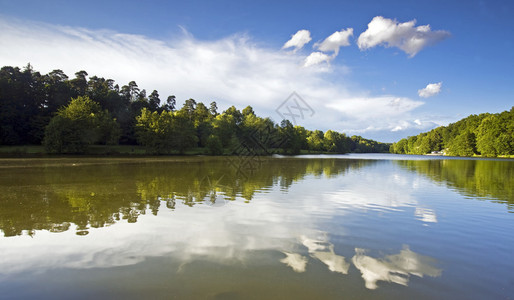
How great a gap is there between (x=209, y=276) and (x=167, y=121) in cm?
8636

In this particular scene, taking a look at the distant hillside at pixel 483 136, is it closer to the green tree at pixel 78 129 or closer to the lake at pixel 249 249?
the lake at pixel 249 249

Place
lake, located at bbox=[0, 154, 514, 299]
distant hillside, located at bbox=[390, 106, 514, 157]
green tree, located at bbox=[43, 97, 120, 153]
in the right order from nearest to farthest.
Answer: lake, located at bbox=[0, 154, 514, 299] → green tree, located at bbox=[43, 97, 120, 153] → distant hillside, located at bbox=[390, 106, 514, 157]

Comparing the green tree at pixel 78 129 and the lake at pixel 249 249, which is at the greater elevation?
the green tree at pixel 78 129

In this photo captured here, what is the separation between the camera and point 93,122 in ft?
234

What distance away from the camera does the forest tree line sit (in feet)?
225

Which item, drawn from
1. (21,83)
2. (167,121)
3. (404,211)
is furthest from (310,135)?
(404,211)

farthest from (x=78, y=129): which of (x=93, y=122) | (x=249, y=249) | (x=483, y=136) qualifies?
(x=483, y=136)

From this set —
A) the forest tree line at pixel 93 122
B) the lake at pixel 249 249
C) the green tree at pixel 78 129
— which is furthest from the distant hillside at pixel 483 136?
the green tree at pixel 78 129

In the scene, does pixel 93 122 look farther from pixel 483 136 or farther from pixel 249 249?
pixel 483 136

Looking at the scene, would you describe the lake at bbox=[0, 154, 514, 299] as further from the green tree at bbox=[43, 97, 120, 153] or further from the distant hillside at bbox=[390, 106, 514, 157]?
the distant hillside at bbox=[390, 106, 514, 157]

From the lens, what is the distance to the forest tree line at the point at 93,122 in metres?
68.4

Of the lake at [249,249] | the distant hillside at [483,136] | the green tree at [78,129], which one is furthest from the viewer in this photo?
the distant hillside at [483,136]

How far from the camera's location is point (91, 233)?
8.37 metres

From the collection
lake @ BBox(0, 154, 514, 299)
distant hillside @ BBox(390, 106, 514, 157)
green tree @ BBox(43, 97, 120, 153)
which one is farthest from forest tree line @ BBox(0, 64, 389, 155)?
distant hillside @ BBox(390, 106, 514, 157)
